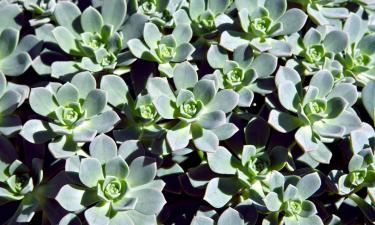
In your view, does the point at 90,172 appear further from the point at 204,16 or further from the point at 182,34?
the point at 204,16

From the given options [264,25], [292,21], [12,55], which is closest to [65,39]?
[12,55]

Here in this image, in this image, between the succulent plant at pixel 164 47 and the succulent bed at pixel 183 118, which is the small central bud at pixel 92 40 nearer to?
the succulent bed at pixel 183 118

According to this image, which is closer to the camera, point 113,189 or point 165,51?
point 113,189

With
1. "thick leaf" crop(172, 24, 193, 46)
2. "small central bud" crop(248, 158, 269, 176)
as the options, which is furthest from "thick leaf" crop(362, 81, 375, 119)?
"thick leaf" crop(172, 24, 193, 46)

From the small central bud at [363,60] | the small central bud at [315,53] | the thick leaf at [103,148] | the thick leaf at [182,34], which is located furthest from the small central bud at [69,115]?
the small central bud at [363,60]

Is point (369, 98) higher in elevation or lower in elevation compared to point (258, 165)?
higher

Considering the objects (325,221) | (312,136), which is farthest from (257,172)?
(325,221)
